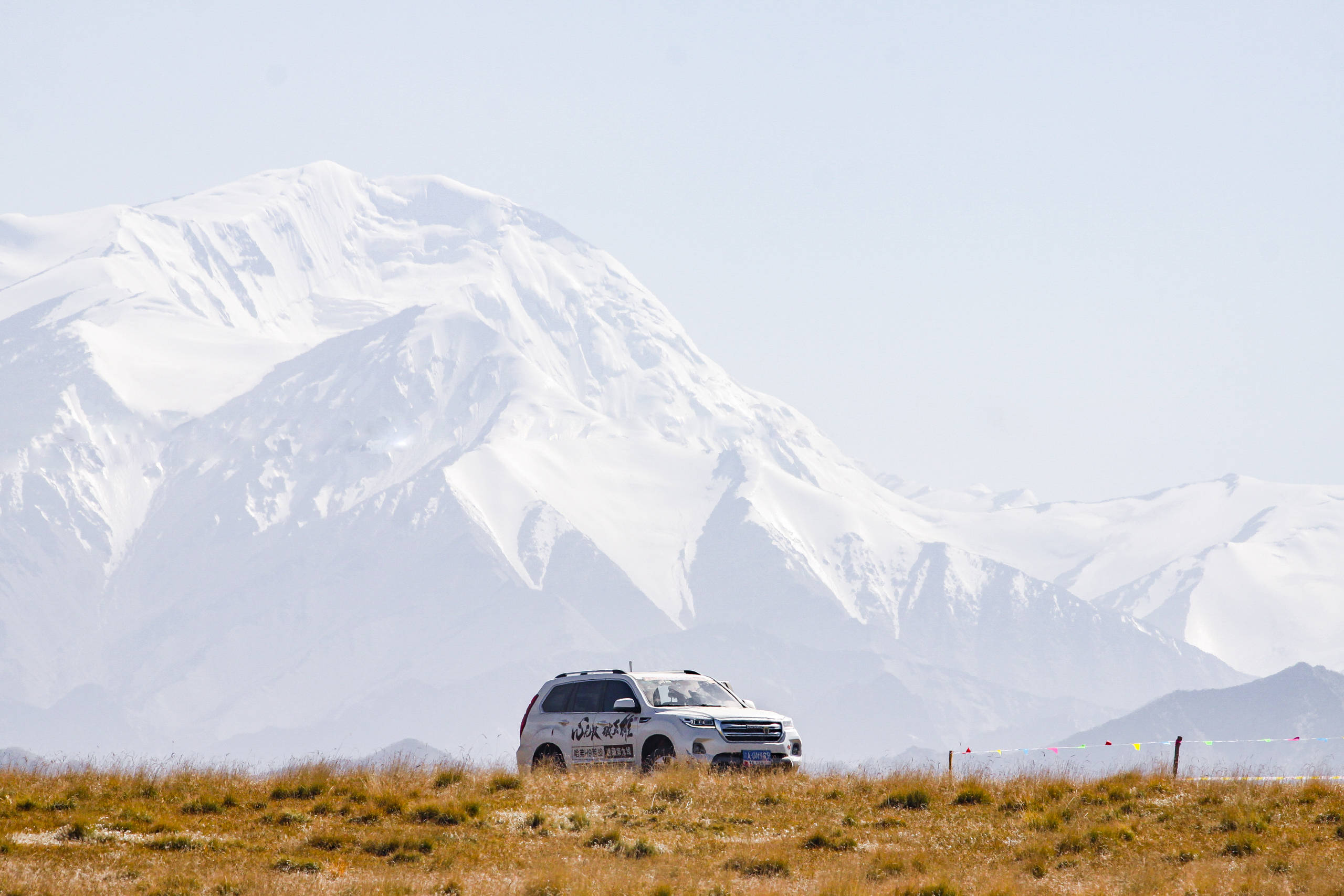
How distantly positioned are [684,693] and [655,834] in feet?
22.7

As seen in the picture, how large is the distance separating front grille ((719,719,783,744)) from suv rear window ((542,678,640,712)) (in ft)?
4.97

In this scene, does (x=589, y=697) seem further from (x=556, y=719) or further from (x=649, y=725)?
(x=649, y=725)

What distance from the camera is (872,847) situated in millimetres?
14516

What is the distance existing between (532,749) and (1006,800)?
829 cm

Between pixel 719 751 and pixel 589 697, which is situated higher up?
pixel 589 697

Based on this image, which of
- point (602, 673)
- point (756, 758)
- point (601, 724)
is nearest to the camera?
point (756, 758)

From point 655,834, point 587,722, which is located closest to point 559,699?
point 587,722

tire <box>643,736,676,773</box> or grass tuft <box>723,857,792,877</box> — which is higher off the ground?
tire <box>643,736,676,773</box>

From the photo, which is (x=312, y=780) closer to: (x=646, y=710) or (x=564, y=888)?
(x=646, y=710)

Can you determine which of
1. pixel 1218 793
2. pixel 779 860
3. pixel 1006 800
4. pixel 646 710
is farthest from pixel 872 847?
pixel 646 710

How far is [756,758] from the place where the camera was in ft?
67.4

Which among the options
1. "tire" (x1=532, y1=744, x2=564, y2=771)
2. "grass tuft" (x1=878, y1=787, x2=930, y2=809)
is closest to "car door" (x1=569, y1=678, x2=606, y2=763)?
"tire" (x1=532, y1=744, x2=564, y2=771)

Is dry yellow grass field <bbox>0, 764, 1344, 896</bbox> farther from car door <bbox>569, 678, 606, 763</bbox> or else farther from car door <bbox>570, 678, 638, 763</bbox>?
car door <bbox>569, 678, 606, 763</bbox>

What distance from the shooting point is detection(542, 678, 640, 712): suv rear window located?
21844 mm
